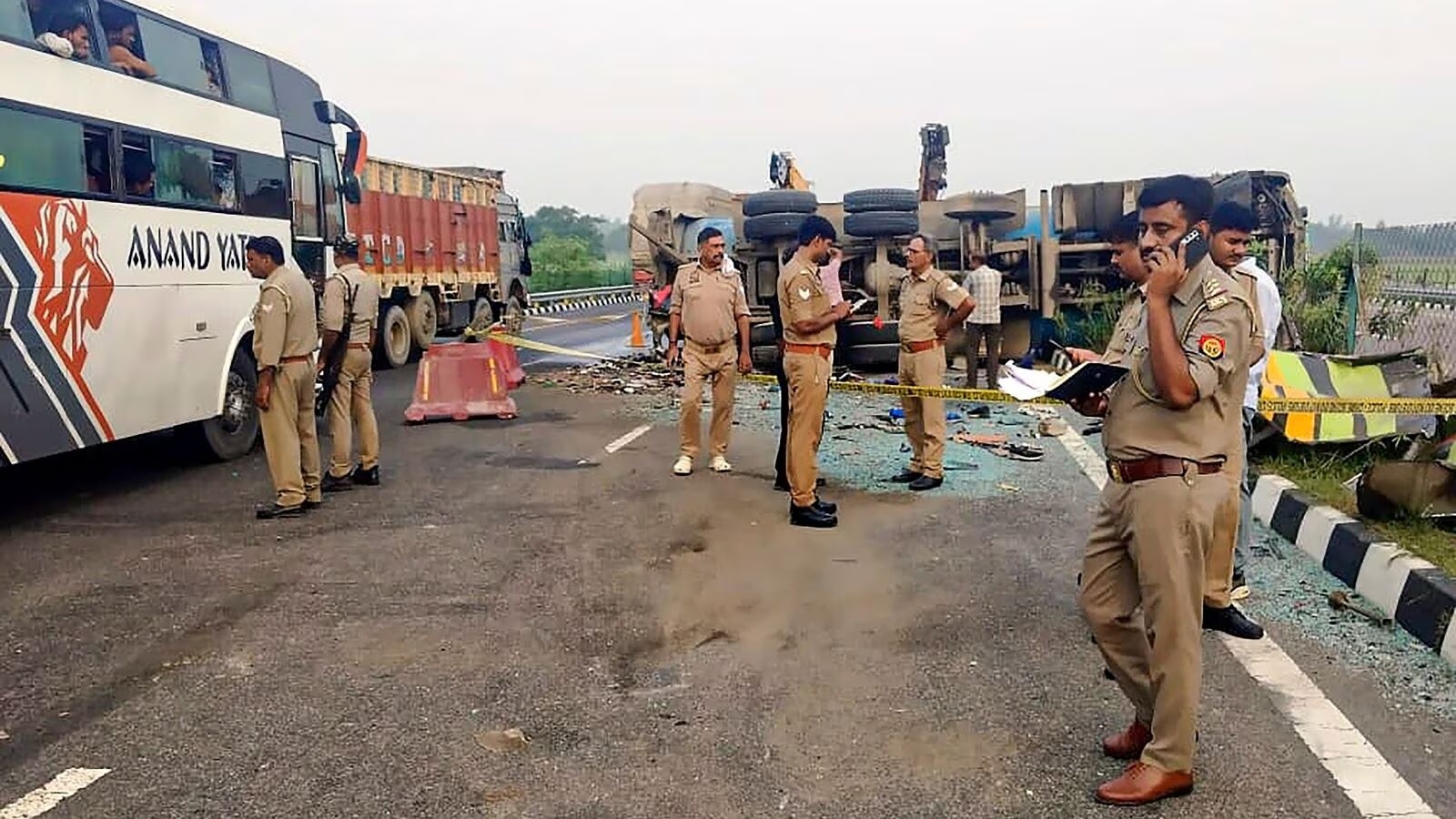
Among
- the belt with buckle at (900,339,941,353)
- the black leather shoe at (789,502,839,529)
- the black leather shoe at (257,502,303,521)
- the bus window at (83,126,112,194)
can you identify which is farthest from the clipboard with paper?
the bus window at (83,126,112,194)

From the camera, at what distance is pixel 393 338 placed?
1702 cm

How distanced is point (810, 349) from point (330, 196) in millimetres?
5850

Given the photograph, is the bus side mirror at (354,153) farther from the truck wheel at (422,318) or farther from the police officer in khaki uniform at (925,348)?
the truck wheel at (422,318)

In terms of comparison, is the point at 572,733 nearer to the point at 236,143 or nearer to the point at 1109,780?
the point at 1109,780

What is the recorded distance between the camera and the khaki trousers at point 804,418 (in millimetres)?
6738

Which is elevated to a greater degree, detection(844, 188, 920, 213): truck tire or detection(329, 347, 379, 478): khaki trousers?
detection(844, 188, 920, 213): truck tire

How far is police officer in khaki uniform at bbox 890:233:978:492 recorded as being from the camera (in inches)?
306

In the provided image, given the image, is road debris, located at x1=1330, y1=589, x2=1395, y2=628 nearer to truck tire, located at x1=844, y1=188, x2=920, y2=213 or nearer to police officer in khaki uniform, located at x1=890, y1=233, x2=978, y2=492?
police officer in khaki uniform, located at x1=890, y1=233, x2=978, y2=492

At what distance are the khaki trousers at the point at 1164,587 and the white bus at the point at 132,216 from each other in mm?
6027

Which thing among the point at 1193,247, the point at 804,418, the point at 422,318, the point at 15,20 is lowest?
the point at 804,418

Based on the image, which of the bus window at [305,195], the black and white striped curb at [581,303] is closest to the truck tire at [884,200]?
the bus window at [305,195]

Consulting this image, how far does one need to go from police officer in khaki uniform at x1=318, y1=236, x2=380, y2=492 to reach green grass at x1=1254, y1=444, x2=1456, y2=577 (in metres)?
5.82

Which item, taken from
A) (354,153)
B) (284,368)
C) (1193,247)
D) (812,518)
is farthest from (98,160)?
(1193,247)

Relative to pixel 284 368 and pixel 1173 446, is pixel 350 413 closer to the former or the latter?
pixel 284 368
